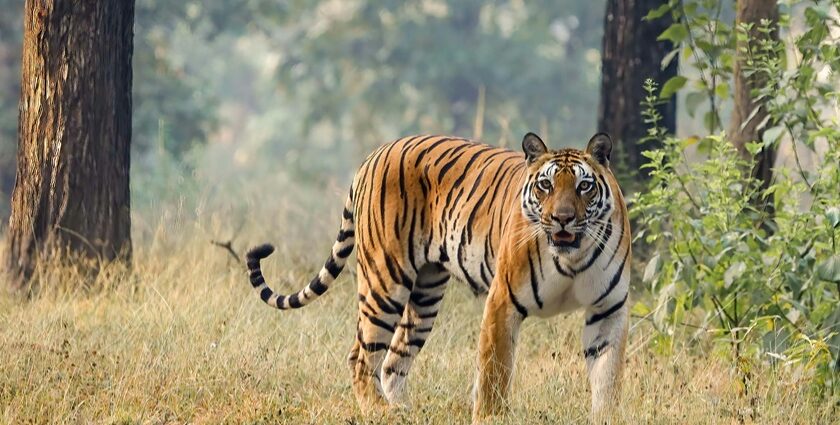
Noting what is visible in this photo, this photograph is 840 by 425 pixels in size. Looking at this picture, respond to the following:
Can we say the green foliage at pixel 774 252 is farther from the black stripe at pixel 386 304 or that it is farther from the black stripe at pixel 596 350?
the black stripe at pixel 386 304

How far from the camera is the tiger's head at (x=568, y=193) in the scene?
5496 mm

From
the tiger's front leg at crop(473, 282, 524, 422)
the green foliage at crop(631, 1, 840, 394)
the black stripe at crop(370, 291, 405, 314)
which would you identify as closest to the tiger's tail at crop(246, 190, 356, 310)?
the black stripe at crop(370, 291, 405, 314)

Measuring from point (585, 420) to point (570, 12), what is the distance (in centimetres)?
2386

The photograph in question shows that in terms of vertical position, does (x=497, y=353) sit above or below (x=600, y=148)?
below

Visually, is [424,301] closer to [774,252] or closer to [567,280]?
[567,280]

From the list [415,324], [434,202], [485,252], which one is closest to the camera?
[485,252]

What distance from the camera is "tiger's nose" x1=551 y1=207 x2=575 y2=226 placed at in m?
5.47

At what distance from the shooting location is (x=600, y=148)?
5.75m

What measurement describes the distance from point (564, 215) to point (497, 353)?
0.66 meters

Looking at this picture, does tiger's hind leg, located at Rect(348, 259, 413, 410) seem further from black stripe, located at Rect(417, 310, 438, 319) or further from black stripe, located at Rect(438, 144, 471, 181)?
black stripe, located at Rect(438, 144, 471, 181)

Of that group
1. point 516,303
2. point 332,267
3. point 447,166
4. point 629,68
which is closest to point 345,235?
point 332,267

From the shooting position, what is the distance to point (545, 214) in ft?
18.1

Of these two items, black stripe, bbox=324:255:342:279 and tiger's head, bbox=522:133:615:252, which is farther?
black stripe, bbox=324:255:342:279

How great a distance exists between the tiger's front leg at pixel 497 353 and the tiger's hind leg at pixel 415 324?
102 cm
